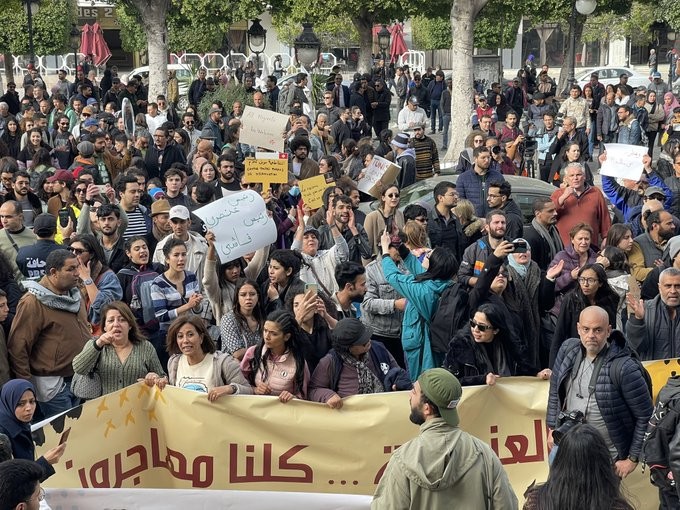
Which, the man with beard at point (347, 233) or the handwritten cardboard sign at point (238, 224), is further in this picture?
the man with beard at point (347, 233)

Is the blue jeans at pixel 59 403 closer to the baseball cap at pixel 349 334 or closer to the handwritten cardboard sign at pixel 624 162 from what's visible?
the baseball cap at pixel 349 334

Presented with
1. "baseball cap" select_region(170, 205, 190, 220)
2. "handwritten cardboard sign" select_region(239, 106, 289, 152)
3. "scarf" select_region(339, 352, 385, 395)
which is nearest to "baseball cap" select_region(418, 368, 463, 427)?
"scarf" select_region(339, 352, 385, 395)

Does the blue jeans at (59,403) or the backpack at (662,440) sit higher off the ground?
the backpack at (662,440)

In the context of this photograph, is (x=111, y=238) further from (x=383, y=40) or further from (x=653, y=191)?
(x=383, y=40)

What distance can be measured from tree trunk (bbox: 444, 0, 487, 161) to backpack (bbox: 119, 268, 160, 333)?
13.4 meters

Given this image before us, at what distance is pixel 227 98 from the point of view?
75.0 ft

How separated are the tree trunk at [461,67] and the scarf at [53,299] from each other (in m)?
14.3

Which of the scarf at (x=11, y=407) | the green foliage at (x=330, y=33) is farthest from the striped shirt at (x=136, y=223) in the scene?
the green foliage at (x=330, y=33)

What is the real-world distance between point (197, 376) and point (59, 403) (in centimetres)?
111

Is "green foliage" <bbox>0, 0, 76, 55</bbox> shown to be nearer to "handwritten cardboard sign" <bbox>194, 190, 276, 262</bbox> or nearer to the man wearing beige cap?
"handwritten cardboard sign" <bbox>194, 190, 276, 262</bbox>

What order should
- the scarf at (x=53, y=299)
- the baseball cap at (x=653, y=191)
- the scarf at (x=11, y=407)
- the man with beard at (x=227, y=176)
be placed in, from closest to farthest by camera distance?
1. the scarf at (x=11, y=407)
2. the scarf at (x=53, y=299)
3. the baseball cap at (x=653, y=191)
4. the man with beard at (x=227, y=176)

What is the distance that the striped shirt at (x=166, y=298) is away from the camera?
8.21 m

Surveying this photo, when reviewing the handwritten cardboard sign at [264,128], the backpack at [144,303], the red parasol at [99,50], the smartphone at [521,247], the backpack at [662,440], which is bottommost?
the backpack at [662,440]

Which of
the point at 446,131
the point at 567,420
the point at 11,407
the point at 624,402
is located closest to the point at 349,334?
the point at 567,420
